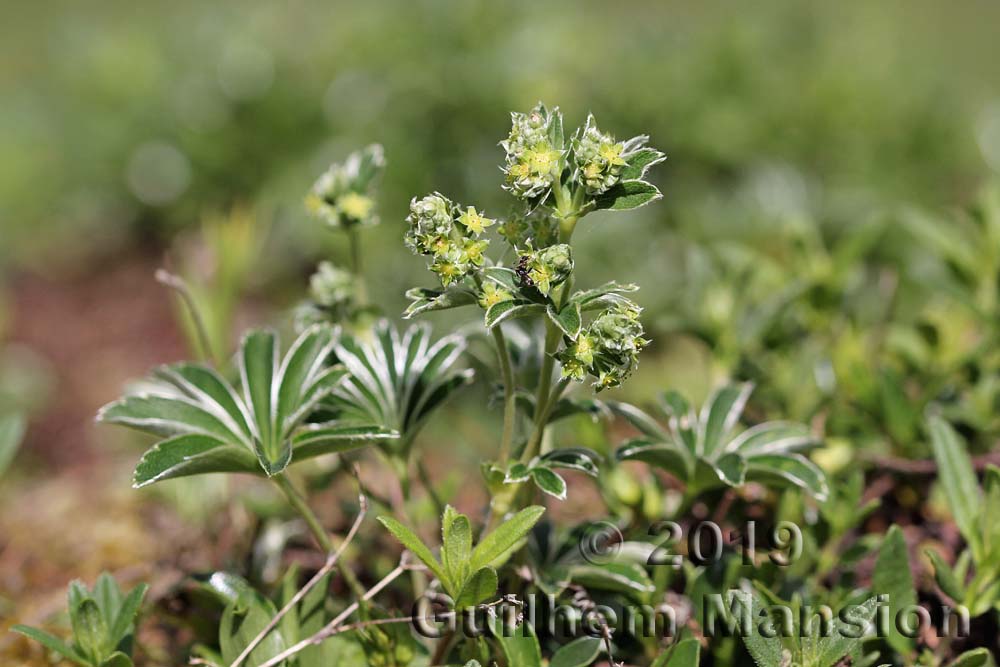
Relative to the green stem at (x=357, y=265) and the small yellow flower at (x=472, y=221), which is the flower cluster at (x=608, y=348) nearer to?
the small yellow flower at (x=472, y=221)

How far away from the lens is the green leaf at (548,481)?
113 cm

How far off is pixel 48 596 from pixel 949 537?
1576 mm

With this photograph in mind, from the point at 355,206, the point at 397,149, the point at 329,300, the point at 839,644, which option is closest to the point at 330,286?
the point at 329,300

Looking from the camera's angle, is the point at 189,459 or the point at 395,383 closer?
the point at 189,459

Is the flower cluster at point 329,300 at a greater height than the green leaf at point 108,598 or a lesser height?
greater

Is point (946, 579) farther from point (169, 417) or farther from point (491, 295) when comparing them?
point (169, 417)

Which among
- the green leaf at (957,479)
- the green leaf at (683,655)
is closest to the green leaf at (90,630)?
the green leaf at (683,655)

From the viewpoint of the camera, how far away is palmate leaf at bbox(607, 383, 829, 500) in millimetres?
1323

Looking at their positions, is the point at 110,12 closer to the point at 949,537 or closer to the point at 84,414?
the point at 84,414

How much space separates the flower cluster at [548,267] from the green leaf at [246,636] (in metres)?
0.57

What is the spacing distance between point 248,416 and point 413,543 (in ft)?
1.07

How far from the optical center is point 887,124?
12.4 ft

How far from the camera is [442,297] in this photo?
3.67 ft

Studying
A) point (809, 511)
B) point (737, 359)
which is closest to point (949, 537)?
point (809, 511)
